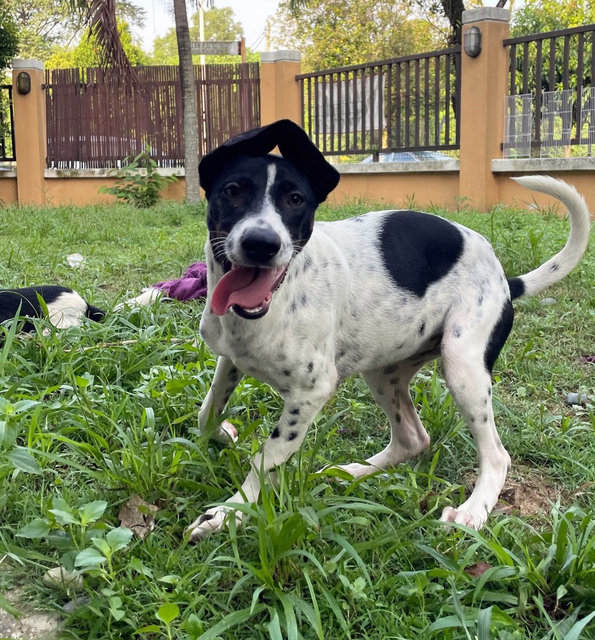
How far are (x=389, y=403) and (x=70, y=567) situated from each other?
148 centimetres

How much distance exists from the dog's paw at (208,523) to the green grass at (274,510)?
40 mm

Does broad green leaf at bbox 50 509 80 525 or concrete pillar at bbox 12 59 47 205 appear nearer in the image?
broad green leaf at bbox 50 509 80 525

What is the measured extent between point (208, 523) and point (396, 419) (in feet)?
3.32

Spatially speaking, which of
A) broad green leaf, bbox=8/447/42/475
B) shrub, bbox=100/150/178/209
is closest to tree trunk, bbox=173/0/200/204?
shrub, bbox=100/150/178/209

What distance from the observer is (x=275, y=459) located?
2.48 m

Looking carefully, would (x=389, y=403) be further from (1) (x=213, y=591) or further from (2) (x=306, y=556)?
(1) (x=213, y=591)

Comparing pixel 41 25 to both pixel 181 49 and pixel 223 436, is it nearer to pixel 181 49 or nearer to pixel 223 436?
pixel 181 49

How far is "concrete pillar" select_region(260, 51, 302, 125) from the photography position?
13438mm

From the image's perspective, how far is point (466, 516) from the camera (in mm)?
2508

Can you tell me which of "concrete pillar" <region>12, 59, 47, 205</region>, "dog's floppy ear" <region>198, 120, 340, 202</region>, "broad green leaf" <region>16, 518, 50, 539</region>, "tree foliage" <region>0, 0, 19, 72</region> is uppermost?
"tree foliage" <region>0, 0, 19, 72</region>

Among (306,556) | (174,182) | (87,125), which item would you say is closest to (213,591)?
(306,556)

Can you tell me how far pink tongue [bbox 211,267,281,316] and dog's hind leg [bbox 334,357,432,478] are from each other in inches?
36.4

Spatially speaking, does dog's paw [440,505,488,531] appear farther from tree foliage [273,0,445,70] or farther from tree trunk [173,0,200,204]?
tree foliage [273,0,445,70]

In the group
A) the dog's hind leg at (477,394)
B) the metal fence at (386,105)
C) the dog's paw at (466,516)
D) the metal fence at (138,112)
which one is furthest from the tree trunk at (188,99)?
the dog's paw at (466,516)
